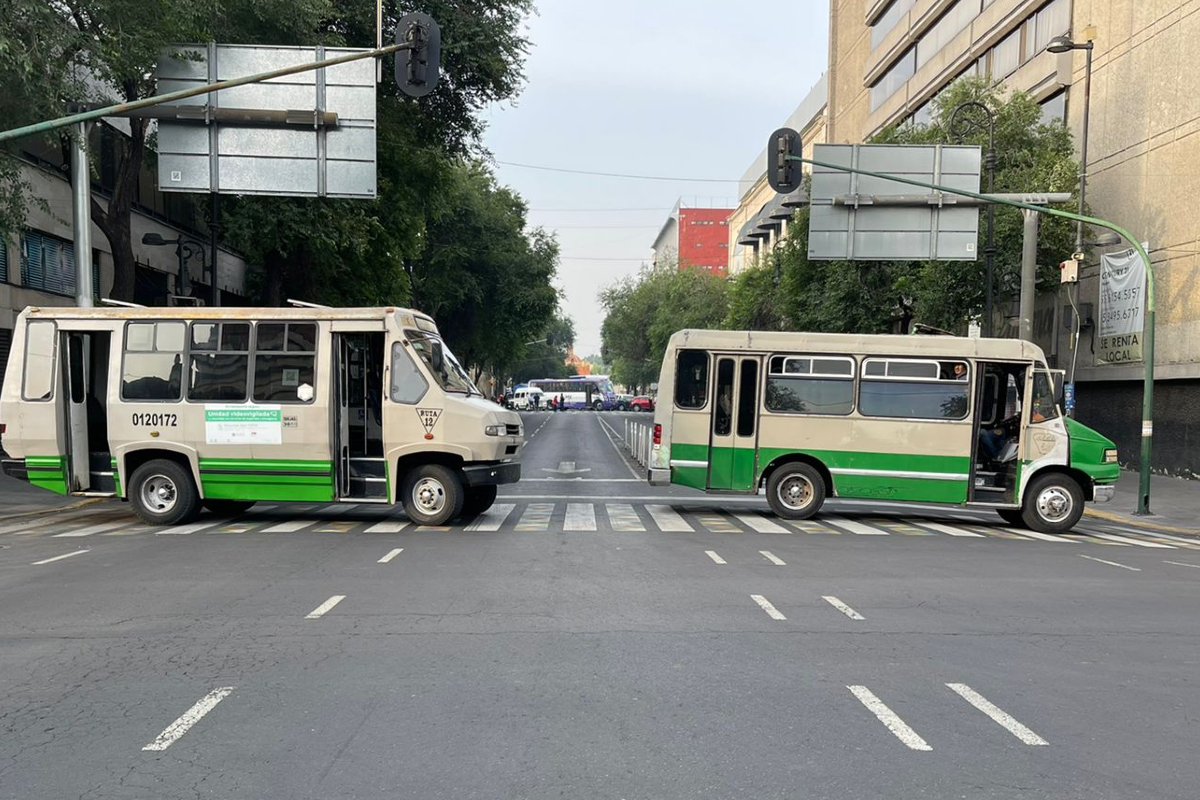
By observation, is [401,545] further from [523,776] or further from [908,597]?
[523,776]

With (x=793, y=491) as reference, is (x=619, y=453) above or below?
below

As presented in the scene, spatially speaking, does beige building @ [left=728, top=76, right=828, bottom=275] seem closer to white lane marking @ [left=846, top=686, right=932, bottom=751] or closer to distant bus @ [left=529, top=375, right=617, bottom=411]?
distant bus @ [left=529, top=375, right=617, bottom=411]

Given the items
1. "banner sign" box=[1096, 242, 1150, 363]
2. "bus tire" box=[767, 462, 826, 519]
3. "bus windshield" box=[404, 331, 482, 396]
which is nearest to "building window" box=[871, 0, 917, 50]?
Result: "banner sign" box=[1096, 242, 1150, 363]

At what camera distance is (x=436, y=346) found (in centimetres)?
1388

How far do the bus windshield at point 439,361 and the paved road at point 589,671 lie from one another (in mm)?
2850

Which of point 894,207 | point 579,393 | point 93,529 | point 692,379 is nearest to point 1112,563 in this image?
point 692,379

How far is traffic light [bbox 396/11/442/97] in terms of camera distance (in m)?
12.0

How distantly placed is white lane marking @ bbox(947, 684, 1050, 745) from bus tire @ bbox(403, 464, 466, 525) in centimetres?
866

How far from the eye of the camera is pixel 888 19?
47.0 m

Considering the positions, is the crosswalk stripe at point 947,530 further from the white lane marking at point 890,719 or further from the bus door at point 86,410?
the bus door at point 86,410

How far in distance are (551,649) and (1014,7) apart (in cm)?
3326

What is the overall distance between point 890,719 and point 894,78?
4552 cm

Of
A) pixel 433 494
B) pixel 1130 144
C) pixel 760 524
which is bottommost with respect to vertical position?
pixel 760 524

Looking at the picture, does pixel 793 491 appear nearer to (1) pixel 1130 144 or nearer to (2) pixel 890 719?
(2) pixel 890 719
